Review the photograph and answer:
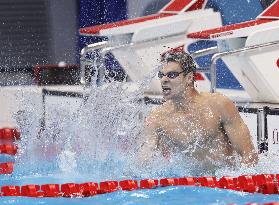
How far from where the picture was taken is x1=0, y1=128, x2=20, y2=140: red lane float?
7.38 meters

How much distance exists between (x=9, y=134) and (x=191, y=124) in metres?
2.99

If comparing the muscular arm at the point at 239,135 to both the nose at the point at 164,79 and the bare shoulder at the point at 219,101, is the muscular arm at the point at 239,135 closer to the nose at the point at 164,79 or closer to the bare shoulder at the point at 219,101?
the bare shoulder at the point at 219,101

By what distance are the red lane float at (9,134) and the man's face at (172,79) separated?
9.90 feet

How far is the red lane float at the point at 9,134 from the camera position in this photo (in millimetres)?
7383

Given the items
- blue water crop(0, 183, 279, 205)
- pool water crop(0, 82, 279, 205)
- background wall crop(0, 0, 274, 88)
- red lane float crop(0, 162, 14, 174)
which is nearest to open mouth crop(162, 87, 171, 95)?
pool water crop(0, 82, 279, 205)

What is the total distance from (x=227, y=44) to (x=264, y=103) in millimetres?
524

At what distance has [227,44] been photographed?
20.2 feet

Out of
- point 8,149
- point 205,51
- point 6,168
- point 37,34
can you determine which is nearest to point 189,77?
point 6,168

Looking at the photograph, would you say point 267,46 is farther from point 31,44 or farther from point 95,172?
point 31,44

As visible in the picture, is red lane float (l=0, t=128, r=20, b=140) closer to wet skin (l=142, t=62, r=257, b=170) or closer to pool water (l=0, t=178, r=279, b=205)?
wet skin (l=142, t=62, r=257, b=170)

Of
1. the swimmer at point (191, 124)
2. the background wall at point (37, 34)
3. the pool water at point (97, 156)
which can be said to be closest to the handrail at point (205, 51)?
the pool water at point (97, 156)

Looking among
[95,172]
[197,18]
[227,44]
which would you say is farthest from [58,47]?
[95,172]

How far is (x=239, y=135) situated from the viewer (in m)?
4.61

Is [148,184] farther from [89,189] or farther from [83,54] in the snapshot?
[83,54]
